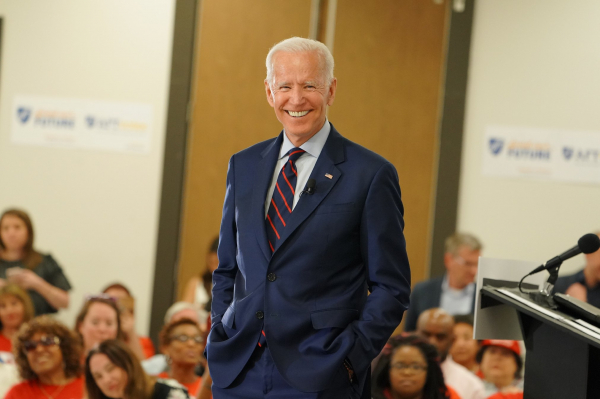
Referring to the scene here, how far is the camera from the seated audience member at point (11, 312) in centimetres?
414

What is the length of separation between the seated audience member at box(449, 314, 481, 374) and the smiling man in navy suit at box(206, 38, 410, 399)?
2531 mm

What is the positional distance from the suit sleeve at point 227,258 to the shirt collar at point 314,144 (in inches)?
6.0

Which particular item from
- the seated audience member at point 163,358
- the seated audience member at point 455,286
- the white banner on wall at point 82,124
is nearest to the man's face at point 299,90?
the seated audience member at point 163,358

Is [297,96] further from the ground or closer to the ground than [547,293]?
further from the ground

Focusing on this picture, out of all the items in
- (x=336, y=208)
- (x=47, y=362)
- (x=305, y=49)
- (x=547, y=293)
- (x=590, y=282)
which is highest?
(x=305, y=49)

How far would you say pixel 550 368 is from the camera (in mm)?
2008

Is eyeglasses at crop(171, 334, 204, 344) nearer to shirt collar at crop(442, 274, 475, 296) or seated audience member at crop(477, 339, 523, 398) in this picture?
seated audience member at crop(477, 339, 523, 398)

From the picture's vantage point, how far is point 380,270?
1.69m

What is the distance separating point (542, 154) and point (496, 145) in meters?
0.35

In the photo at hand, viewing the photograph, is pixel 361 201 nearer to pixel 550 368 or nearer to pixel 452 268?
pixel 550 368

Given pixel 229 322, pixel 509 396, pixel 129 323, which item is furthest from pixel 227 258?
pixel 129 323

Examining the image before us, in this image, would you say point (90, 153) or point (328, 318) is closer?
point (328, 318)

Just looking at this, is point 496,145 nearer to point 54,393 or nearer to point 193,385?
point 193,385

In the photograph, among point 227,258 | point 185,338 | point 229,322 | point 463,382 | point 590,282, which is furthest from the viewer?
point 590,282
